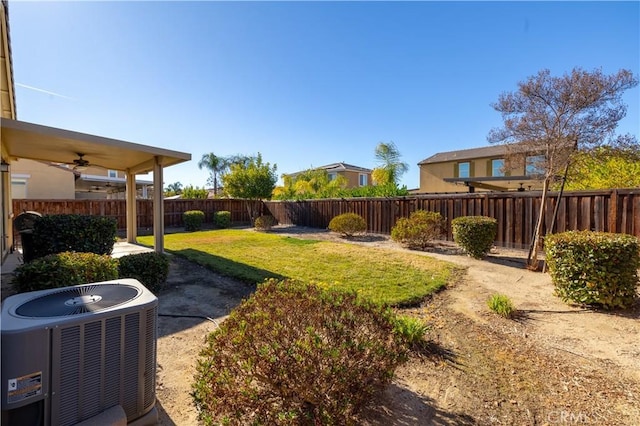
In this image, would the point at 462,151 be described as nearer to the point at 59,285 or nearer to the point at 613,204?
the point at 613,204

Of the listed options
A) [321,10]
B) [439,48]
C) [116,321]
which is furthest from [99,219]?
[439,48]

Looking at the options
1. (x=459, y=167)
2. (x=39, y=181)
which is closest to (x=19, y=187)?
(x=39, y=181)

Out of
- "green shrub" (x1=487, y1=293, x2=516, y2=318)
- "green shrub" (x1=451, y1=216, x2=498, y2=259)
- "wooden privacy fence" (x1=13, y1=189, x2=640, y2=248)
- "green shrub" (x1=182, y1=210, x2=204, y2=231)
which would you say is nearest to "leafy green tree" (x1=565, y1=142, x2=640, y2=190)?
"wooden privacy fence" (x1=13, y1=189, x2=640, y2=248)

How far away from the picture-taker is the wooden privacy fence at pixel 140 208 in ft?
44.2

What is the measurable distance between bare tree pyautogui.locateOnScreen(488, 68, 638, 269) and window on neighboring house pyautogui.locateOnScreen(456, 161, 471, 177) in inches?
660

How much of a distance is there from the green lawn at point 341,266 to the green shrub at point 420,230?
1.08m

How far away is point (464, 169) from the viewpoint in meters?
23.0

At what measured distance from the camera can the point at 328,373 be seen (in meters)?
1.77

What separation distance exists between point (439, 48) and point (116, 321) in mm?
9969

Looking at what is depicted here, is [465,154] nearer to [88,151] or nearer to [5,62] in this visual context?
[88,151]

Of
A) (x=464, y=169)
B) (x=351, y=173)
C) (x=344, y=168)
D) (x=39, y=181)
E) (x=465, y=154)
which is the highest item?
(x=344, y=168)

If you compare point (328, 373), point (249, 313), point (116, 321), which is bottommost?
point (328, 373)

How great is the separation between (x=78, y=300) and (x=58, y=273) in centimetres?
209

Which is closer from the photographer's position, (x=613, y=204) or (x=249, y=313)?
(x=249, y=313)
